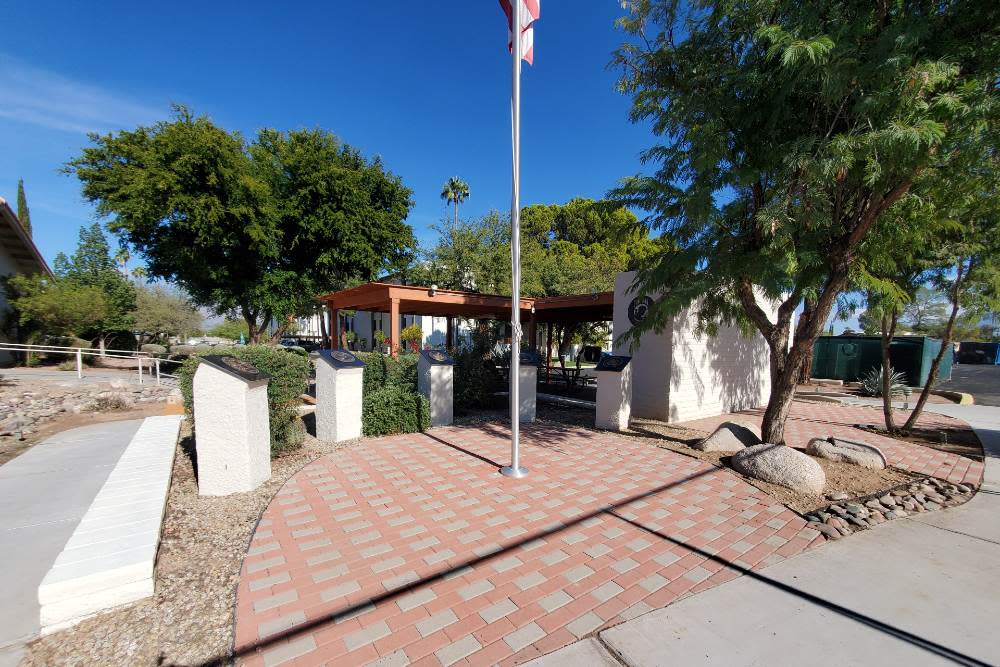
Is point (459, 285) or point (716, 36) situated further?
point (459, 285)

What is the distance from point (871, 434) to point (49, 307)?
88.9 ft

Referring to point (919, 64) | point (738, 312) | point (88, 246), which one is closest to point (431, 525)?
point (738, 312)

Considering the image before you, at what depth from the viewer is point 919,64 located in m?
3.61

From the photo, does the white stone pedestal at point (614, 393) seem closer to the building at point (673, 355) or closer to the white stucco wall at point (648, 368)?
the building at point (673, 355)

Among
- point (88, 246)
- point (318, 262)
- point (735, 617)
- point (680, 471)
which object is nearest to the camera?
point (735, 617)

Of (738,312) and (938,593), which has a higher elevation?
(738,312)

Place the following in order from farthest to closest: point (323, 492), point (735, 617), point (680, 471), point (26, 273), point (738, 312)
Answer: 1. point (26, 273)
2. point (738, 312)
3. point (680, 471)
4. point (323, 492)
5. point (735, 617)

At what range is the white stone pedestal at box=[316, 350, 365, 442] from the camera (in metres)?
6.12

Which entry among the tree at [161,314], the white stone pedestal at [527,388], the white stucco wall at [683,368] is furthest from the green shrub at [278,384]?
the tree at [161,314]

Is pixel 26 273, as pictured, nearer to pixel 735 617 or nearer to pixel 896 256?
pixel 735 617

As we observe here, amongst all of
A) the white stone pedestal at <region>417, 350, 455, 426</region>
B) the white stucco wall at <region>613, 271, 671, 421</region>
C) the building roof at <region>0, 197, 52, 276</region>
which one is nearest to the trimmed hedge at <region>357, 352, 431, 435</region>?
the white stone pedestal at <region>417, 350, 455, 426</region>

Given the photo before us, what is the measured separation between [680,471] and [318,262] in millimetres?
14997

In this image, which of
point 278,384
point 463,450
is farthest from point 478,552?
point 278,384

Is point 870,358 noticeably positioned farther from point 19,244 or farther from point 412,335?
point 19,244
